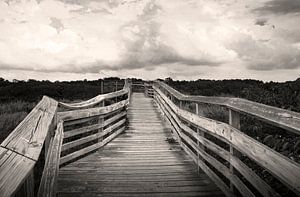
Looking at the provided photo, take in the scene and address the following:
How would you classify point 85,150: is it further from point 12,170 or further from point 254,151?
point 12,170

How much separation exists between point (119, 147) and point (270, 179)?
422 cm

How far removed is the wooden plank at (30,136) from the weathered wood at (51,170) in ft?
1.74

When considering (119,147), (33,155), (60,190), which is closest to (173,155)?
(119,147)

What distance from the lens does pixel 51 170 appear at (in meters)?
3.47

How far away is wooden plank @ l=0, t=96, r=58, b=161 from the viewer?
6.16 feet

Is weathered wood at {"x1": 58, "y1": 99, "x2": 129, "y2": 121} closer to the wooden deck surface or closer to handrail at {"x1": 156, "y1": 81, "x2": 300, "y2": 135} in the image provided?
the wooden deck surface

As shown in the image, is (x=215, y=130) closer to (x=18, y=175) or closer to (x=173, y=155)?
(x=173, y=155)

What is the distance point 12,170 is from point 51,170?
79.9 inches

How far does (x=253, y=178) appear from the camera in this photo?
10.5 feet

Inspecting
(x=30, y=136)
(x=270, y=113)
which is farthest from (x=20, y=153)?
(x=270, y=113)

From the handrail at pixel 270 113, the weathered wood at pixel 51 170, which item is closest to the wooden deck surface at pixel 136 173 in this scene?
the weathered wood at pixel 51 170

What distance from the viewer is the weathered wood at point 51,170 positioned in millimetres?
2973

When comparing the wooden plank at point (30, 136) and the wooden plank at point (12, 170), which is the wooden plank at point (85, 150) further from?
the wooden plank at point (12, 170)

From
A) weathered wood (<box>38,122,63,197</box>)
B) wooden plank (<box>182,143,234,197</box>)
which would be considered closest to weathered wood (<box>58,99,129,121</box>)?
weathered wood (<box>38,122,63,197</box>)
